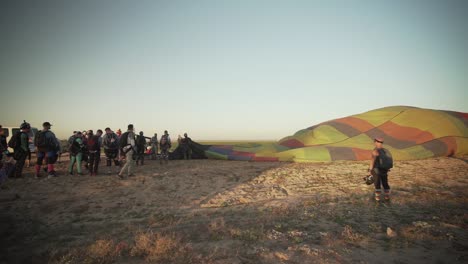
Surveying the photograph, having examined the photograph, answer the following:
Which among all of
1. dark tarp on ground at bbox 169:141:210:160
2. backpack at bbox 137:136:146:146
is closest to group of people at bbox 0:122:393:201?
backpack at bbox 137:136:146:146

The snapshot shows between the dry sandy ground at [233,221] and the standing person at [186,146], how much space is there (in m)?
8.84

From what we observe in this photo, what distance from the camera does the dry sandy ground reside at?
375 cm

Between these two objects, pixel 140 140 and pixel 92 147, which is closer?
pixel 92 147

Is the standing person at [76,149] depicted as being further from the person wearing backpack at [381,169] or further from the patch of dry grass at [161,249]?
the person wearing backpack at [381,169]

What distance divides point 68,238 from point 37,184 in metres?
6.18

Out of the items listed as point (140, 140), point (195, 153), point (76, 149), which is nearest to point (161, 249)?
point (76, 149)

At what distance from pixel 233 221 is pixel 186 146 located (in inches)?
558

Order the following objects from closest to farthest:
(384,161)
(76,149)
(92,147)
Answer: (384,161), (92,147), (76,149)

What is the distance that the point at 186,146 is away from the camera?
19.0 m

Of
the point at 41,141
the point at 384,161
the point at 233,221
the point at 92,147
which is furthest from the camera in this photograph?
the point at 92,147

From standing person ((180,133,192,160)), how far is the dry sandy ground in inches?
348

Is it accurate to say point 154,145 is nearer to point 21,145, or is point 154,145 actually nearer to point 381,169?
point 21,145

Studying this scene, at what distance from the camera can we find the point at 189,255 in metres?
3.68

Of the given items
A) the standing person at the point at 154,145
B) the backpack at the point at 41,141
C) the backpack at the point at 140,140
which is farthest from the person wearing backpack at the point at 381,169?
the standing person at the point at 154,145
